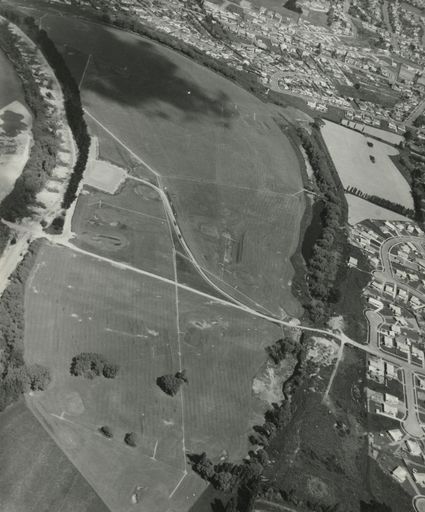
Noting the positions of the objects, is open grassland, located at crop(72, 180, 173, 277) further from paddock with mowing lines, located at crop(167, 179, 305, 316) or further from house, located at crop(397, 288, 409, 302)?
house, located at crop(397, 288, 409, 302)

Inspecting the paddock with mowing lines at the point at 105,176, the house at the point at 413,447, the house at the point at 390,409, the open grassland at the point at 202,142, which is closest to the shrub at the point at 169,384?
the open grassland at the point at 202,142

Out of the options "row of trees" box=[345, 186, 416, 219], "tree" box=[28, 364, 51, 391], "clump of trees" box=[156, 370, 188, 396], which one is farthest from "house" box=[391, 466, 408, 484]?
"row of trees" box=[345, 186, 416, 219]

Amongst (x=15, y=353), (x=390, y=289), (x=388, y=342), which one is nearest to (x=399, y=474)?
(x=388, y=342)

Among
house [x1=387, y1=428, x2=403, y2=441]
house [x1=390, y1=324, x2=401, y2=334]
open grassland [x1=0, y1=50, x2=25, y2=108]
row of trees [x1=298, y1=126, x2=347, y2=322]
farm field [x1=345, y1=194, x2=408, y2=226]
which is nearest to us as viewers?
house [x1=387, y1=428, x2=403, y2=441]

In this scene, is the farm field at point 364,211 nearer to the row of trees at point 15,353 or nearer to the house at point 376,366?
the house at point 376,366

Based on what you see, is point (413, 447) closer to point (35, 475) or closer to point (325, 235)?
point (325, 235)

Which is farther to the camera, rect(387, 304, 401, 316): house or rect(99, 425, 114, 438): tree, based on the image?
rect(387, 304, 401, 316): house
